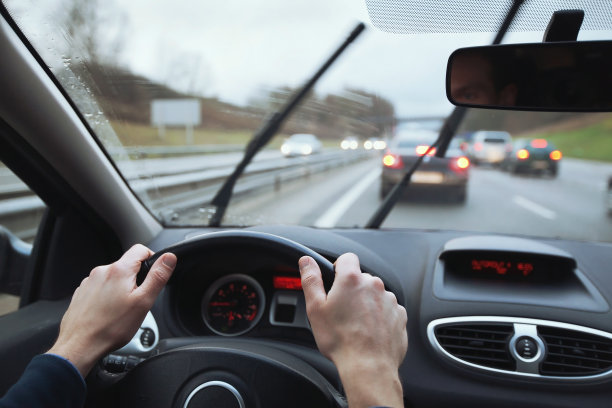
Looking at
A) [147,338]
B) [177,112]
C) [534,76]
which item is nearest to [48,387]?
[147,338]

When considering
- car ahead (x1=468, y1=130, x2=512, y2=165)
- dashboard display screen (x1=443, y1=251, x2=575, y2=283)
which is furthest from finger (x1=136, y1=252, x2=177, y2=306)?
car ahead (x1=468, y1=130, x2=512, y2=165)

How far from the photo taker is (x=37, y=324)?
2553 mm

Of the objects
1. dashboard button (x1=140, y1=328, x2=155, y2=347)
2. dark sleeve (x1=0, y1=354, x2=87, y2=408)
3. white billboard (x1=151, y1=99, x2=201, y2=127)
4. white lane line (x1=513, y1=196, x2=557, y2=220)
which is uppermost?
white billboard (x1=151, y1=99, x2=201, y2=127)

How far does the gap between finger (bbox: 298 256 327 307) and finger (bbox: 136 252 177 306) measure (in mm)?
410

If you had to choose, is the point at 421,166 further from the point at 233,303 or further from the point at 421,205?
the point at 233,303

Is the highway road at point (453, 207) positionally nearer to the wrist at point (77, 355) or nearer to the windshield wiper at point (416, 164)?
the windshield wiper at point (416, 164)

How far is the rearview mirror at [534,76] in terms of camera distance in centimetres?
201

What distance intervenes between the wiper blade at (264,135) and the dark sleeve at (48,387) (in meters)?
1.94

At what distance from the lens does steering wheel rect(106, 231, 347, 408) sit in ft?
5.69

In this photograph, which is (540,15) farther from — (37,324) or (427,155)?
(37,324)

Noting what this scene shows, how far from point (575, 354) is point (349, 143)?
237cm

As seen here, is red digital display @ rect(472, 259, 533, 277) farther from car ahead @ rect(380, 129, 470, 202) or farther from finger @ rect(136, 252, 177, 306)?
finger @ rect(136, 252, 177, 306)

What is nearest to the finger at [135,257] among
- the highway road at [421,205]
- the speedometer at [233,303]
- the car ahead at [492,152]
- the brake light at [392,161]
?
the speedometer at [233,303]

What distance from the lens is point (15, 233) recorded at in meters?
2.98
